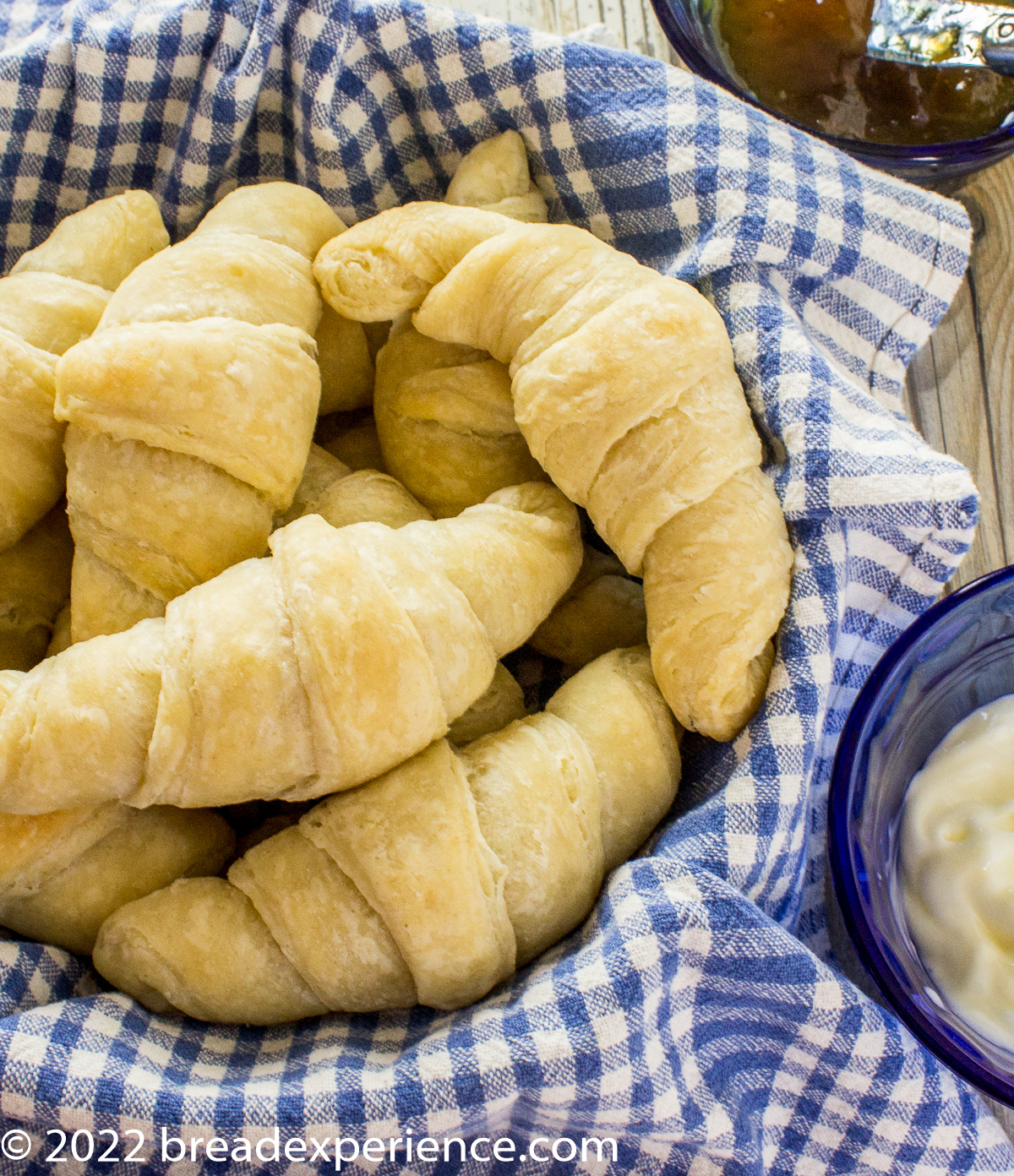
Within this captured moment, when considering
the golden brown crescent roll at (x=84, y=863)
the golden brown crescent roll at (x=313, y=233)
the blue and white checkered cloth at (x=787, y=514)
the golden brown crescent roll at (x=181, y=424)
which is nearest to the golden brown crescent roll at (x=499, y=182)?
the blue and white checkered cloth at (x=787, y=514)

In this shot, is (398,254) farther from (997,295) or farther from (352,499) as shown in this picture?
(997,295)

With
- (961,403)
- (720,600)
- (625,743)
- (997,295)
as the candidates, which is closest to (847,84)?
(997,295)

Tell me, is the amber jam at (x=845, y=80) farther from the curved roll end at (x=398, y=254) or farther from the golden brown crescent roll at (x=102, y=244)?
the golden brown crescent roll at (x=102, y=244)

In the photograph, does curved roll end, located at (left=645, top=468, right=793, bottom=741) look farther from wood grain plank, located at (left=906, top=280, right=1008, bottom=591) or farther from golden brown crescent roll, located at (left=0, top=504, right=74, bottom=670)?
golden brown crescent roll, located at (left=0, top=504, right=74, bottom=670)

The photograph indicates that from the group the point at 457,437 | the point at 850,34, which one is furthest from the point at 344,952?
the point at 850,34

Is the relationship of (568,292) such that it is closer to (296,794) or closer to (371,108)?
(371,108)

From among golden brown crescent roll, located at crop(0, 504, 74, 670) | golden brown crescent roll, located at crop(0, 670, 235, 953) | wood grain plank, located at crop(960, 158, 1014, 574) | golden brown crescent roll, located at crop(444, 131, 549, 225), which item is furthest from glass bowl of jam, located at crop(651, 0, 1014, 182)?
golden brown crescent roll, located at crop(0, 670, 235, 953)
